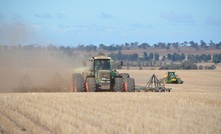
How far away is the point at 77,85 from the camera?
2606 centimetres

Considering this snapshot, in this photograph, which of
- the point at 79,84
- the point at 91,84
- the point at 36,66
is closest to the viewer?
the point at 91,84

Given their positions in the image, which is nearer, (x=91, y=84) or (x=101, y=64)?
(x=91, y=84)

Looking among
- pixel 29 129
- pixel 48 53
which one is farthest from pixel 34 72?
pixel 29 129

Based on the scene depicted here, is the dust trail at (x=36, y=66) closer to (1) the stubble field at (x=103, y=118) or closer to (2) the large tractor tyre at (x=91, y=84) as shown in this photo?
(2) the large tractor tyre at (x=91, y=84)

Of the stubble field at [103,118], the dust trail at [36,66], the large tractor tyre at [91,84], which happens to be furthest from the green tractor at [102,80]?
the stubble field at [103,118]

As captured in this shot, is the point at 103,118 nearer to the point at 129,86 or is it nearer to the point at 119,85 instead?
the point at 119,85

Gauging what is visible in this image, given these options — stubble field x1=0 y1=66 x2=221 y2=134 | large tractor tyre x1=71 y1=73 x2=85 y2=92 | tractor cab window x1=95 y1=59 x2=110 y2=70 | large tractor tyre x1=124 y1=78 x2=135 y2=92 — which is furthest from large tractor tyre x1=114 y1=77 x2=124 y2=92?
stubble field x1=0 y1=66 x2=221 y2=134

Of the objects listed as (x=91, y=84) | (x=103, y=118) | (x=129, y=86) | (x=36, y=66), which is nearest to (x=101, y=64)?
(x=91, y=84)

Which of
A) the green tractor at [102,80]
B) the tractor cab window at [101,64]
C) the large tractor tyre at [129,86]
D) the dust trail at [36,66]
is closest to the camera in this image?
the green tractor at [102,80]

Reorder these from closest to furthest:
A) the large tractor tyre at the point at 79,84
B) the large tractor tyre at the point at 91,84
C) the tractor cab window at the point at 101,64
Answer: the large tractor tyre at the point at 91,84
the large tractor tyre at the point at 79,84
the tractor cab window at the point at 101,64

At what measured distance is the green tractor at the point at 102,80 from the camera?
2586cm

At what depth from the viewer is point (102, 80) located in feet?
85.0

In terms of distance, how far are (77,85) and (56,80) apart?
7.35 metres

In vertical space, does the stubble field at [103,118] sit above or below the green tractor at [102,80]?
below
